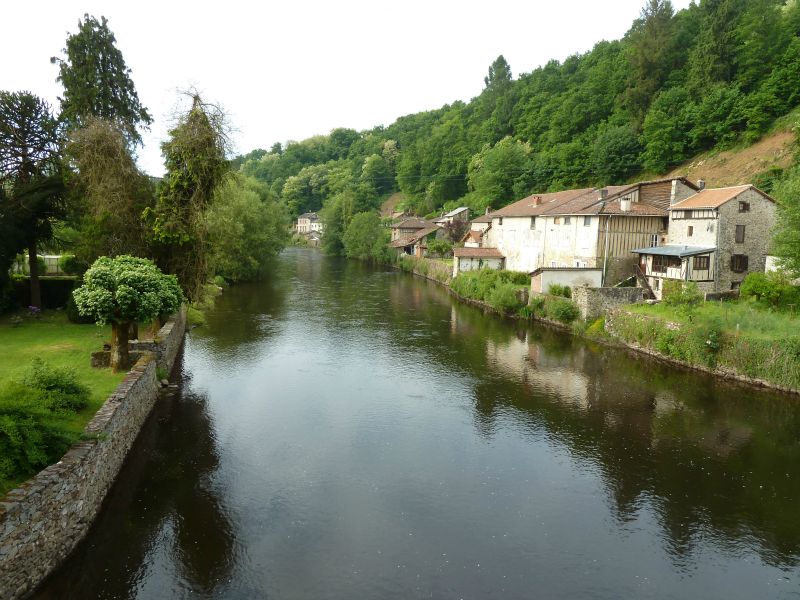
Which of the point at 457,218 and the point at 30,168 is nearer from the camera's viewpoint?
the point at 30,168

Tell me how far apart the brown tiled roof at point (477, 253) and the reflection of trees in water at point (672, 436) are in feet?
68.6

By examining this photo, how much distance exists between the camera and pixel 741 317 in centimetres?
2325

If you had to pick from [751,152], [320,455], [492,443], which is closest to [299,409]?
[320,455]

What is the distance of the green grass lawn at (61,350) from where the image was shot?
1396cm

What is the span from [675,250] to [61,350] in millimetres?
30201

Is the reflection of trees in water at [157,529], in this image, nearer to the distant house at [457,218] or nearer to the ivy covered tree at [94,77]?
the ivy covered tree at [94,77]

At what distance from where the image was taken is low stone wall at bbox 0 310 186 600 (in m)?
8.38

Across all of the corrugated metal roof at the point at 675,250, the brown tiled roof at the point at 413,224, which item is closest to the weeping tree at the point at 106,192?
the corrugated metal roof at the point at 675,250

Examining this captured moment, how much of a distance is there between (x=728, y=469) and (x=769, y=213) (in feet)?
70.7

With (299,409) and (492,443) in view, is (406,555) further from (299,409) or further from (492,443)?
(299,409)

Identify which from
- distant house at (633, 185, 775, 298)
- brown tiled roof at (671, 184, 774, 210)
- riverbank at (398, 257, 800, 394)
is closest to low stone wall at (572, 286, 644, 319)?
riverbank at (398, 257, 800, 394)

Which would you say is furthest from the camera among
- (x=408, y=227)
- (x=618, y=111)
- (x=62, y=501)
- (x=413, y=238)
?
(x=408, y=227)

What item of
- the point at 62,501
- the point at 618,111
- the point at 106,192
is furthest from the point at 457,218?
the point at 62,501

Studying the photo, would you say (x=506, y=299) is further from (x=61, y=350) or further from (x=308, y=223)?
(x=308, y=223)
